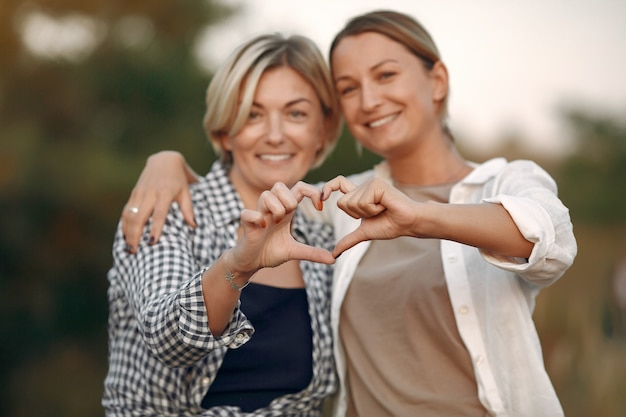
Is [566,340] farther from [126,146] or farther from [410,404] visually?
[126,146]

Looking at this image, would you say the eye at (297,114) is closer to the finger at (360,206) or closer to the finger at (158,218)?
the finger at (158,218)

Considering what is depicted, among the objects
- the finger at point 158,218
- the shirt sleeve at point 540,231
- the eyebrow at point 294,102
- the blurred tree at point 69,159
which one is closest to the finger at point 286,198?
the shirt sleeve at point 540,231

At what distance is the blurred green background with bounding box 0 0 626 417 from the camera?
500cm

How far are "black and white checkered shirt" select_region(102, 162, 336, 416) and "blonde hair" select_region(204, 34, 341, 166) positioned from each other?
0.16m

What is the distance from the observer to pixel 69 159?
5.13 meters

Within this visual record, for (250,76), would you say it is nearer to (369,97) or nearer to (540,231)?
(369,97)

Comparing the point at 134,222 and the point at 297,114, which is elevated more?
the point at 297,114

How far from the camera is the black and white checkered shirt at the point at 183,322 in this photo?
1754mm

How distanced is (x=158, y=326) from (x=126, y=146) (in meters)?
3.84

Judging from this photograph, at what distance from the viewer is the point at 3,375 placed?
4969 millimetres

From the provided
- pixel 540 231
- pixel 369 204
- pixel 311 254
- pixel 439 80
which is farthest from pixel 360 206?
pixel 439 80

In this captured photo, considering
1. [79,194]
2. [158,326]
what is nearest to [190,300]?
[158,326]

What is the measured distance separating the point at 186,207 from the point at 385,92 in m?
0.70

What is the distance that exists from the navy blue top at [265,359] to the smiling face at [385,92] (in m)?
0.59
